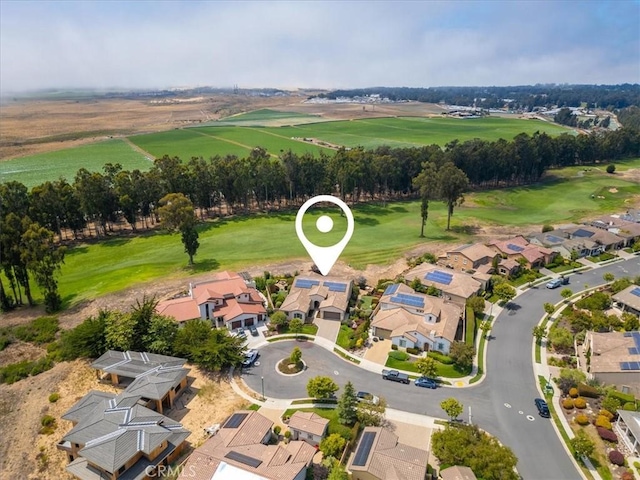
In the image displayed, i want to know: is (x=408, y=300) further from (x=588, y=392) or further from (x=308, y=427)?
(x=308, y=427)

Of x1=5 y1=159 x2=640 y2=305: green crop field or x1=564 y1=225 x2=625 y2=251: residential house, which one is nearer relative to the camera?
x1=5 y1=159 x2=640 y2=305: green crop field

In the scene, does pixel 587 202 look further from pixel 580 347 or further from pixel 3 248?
pixel 3 248

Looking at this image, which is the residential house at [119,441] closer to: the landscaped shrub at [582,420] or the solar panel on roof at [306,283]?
the solar panel on roof at [306,283]

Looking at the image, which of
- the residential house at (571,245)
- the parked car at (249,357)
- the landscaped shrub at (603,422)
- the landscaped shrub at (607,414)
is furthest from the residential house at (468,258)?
the parked car at (249,357)

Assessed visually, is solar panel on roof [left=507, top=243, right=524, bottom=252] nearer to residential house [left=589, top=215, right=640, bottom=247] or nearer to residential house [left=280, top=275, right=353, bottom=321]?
residential house [left=589, top=215, right=640, bottom=247]

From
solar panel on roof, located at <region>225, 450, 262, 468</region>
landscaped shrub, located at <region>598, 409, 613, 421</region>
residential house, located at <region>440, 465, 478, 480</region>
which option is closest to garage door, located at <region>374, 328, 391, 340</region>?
residential house, located at <region>440, 465, 478, 480</region>

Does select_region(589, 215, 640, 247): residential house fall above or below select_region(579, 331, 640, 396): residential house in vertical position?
above
